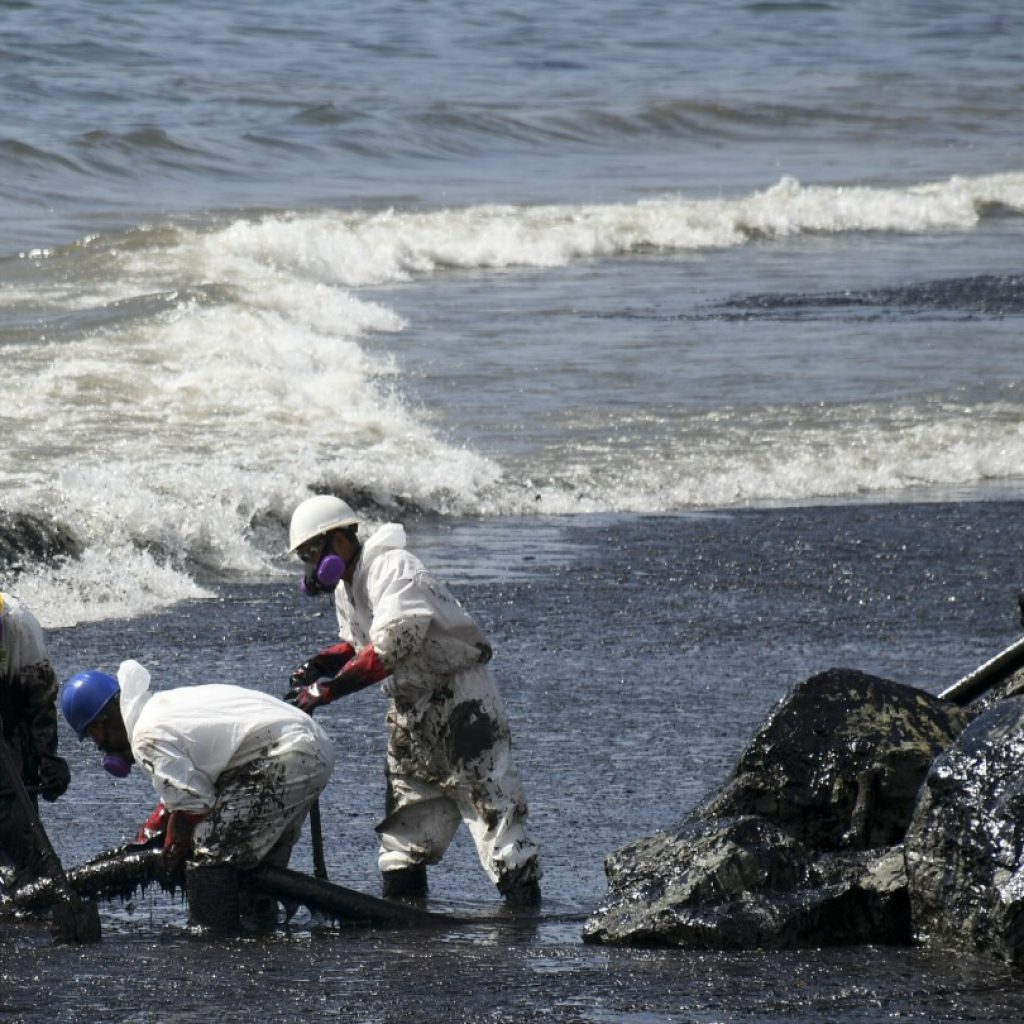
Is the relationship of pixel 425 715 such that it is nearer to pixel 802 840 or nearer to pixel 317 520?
pixel 317 520

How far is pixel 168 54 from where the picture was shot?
141 ft

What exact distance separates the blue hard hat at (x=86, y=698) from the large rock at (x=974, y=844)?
2457 millimetres

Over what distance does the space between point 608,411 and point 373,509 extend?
3.82 meters

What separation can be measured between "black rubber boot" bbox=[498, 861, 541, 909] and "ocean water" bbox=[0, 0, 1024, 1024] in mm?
116

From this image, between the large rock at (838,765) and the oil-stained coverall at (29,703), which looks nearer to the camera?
the large rock at (838,765)

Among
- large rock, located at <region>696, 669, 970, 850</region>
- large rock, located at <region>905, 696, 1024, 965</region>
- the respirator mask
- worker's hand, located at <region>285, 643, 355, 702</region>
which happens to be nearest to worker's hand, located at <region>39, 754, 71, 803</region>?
worker's hand, located at <region>285, 643, 355, 702</region>

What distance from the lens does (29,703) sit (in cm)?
717

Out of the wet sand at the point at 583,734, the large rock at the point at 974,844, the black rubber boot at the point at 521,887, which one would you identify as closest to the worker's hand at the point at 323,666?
the wet sand at the point at 583,734

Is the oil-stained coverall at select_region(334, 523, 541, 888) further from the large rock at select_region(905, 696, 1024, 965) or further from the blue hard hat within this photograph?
the large rock at select_region(905, 696, 1024, 965)

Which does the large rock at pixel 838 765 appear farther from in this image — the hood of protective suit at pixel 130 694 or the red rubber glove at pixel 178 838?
the hood of protective suit at pixel 130 694

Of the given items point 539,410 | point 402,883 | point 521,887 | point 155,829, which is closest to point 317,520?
point 155,829

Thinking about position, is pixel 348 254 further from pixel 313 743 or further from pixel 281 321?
pixel 313 743

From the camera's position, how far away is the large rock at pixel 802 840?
6.14 m

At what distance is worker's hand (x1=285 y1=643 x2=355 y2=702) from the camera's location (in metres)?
7.13
